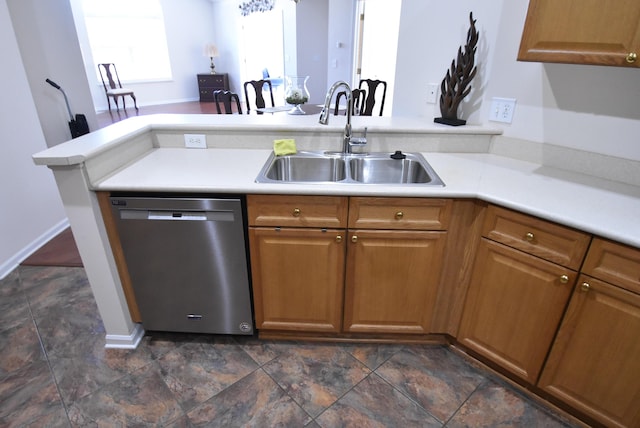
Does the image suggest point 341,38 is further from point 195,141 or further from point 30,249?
point 30,249

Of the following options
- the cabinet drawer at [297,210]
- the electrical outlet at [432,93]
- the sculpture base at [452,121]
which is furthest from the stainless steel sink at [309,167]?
the electrical outlet at [432,93]

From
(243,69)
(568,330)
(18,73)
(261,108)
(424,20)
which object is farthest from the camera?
(243,69)

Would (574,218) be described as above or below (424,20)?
below

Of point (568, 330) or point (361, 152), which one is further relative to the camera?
point (361, 152)

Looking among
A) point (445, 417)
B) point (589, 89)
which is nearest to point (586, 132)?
point (589, 89)

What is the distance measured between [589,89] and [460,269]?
0.97 m

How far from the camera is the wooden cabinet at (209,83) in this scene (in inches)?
352

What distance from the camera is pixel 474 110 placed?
1937 millimetres

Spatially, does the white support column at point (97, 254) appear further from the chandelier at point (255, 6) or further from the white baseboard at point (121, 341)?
the chandelier at point (255, 6)

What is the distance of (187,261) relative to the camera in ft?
5.14

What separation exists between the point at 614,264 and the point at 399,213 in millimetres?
724

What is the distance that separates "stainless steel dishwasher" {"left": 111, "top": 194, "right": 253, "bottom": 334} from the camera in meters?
1.46

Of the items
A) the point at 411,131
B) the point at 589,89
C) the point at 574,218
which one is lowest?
the point at 574,218

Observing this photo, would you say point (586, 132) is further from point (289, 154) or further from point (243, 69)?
point (243, 69)
